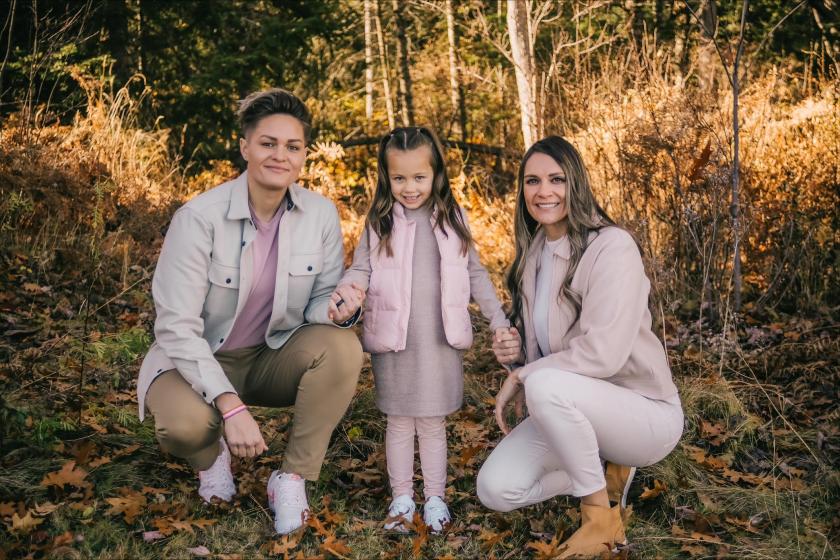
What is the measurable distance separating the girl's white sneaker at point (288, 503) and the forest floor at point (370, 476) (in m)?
0.06

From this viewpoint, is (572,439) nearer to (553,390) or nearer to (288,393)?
(553,390)

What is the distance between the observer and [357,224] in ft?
26.3

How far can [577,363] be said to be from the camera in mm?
2818

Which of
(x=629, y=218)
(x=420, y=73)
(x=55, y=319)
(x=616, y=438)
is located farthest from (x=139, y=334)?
(x=420, y=73)

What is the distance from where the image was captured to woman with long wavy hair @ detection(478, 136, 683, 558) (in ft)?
9.16

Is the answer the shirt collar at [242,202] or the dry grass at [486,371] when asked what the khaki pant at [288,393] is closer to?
the dry grass at [486,371]

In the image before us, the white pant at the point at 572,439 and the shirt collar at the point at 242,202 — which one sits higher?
the shirt collar at the point at 242,202

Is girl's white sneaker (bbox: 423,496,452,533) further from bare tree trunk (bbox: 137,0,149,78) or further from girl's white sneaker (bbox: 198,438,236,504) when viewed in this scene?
bare tree trunk (bbox: 137,0,149,78)

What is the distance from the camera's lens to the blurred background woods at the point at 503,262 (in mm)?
3191

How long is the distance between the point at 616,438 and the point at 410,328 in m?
0.93

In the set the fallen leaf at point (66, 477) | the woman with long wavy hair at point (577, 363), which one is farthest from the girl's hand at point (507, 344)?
the fallen leaf at point (66, 477)

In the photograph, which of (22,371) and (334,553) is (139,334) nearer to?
(22,371)

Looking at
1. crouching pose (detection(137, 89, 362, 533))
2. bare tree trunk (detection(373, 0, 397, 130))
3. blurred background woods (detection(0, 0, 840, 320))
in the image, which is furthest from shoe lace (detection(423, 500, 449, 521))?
bare tree trunk (detection(373, 0, 397, 130))

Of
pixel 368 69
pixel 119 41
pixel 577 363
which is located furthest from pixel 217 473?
pixel 368 69
